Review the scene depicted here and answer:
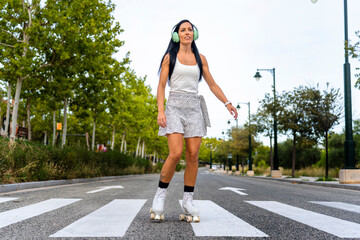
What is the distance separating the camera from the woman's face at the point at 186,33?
4023 mm

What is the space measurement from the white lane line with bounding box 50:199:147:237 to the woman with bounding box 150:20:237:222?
428 millimetres

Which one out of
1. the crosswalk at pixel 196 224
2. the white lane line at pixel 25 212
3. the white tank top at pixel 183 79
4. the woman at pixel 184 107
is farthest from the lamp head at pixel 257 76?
the white tank top at pixel 183 79

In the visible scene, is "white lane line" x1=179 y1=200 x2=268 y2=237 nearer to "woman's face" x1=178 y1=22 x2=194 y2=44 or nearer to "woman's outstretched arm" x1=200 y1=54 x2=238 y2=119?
"woman's outstretched arm" x1=200 y1=54 x2=238 y2=119

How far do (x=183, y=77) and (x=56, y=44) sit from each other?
435 inches

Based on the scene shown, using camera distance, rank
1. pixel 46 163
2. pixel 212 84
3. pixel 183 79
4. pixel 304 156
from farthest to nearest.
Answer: pixel 304 156, pixel 46 163, pixel 212 84, pixel 183 79

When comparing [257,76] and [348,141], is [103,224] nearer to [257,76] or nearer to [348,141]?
[348,141]

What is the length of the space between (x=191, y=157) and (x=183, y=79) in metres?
0.90

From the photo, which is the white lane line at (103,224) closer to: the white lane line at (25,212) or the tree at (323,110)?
the white lane line at (25,212)

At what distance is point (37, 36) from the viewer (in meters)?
13.4

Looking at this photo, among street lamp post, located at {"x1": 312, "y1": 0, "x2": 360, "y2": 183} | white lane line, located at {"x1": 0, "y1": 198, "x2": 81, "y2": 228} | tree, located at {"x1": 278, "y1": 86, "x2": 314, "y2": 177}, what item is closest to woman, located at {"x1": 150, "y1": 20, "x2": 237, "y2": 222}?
white lane line, located at {"x1": 0, "y1": 198, "x2": 81, "y2": 228}


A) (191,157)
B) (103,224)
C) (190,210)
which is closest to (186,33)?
(191,157)

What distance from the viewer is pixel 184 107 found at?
3.79m

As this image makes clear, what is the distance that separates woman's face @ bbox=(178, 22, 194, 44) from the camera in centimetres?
402

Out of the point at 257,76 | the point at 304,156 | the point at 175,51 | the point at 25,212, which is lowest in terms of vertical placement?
the point at 25,212
